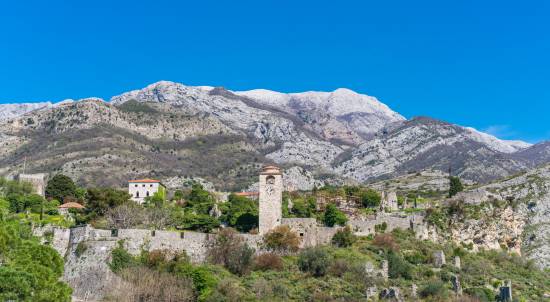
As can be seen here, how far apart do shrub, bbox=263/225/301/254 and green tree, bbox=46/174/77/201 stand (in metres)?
32.8

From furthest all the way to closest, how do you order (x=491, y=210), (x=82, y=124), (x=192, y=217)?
(x=82, y=124) < (x=491, y=210) < (x=192, y=217)

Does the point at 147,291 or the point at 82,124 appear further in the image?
the point at 82,124

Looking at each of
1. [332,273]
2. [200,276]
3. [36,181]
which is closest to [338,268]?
[332,273]

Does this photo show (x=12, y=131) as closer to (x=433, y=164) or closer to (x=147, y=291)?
(x=433, y=164)

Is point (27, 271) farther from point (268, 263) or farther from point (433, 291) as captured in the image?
point (433, 291)

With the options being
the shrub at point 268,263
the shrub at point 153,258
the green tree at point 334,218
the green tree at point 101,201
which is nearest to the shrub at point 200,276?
the shrub at point 153,258

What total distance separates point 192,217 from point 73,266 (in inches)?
681

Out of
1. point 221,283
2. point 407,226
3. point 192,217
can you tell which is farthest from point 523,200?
point 221,283

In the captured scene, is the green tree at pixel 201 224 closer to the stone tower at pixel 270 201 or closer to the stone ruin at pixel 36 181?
the stone tower at pixel 270 201

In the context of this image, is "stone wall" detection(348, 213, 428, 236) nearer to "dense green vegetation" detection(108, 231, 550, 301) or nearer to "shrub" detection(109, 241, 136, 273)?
→ "dense green vegetation" detection(108, 231, 550, 301)

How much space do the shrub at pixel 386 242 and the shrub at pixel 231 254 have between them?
14.2m

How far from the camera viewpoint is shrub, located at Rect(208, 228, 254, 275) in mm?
55031

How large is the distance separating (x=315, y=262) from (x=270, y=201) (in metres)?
9.36

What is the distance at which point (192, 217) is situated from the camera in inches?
2662
